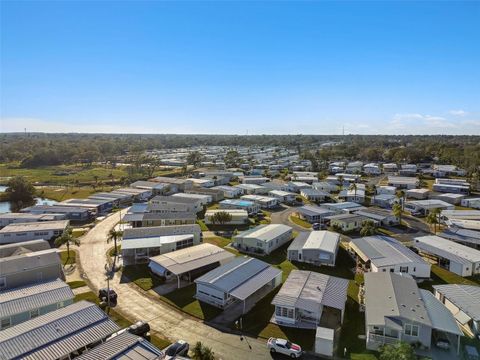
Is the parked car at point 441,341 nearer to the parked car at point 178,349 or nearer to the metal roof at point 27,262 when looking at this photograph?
the parked car at point 178,349

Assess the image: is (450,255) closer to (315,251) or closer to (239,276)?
(315,251)

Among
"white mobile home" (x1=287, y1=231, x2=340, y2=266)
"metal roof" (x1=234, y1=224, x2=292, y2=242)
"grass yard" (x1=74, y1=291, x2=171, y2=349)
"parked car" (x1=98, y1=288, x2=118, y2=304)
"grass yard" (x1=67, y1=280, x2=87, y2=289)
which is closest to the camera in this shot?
"grass yard" (x1=74, y1=291, x2=171, y2=349)

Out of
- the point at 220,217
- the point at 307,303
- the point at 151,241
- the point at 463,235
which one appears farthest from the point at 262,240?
the point at 463,235

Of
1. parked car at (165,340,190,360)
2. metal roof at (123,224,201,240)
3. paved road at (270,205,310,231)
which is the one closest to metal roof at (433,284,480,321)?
parked car at (165,340,190,360)

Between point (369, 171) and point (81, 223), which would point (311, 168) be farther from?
point (81, 223)

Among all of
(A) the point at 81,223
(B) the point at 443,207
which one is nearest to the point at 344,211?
(B) the point at 443,207

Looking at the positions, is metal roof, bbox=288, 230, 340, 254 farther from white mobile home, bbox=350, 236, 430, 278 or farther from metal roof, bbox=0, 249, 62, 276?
metal roof, bbox=0, 249, 62, 276
